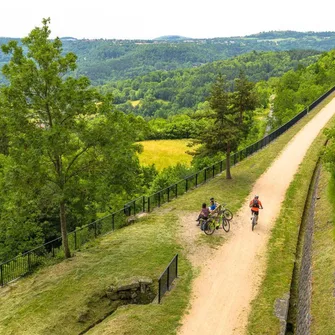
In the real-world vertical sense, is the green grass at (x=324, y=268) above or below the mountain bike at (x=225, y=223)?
above

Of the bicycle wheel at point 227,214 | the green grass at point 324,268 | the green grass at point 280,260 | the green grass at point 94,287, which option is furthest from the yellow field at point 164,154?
the green grass at point 324,268

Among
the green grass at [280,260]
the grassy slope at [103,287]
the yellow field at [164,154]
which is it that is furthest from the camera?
the yellow field at [164,154]

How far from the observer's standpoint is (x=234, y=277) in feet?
48.9

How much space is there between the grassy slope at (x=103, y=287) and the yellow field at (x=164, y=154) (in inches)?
1510

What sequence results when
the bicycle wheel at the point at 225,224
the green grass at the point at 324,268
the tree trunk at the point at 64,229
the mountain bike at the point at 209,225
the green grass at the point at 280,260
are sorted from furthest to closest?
1. the bicycle wheel at the point at 225,224
2. the mountain bike at the point at 209,225
3. the tree trunk at the point at 64,229
4. the green grass at the point at 280,260
5. the green grass at the point at 324,268

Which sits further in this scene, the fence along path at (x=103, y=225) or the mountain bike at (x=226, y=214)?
the mountain bike at (x=226, y=214)

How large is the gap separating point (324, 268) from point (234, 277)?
3.34 meters

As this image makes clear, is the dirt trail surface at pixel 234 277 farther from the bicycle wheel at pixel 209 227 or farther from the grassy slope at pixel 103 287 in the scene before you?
the bicycle wheel at pixel 209 227

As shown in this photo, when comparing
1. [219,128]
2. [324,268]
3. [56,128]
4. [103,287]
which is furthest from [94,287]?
[219,128]

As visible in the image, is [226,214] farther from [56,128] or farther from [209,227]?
[56,128]

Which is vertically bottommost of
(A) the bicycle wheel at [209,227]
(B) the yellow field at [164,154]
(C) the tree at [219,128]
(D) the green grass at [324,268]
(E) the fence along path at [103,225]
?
(B) the yellow field at [164,154]

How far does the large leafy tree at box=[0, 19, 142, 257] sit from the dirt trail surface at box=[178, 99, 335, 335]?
5805 millimetres

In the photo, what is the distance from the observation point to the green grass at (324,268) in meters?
11.0

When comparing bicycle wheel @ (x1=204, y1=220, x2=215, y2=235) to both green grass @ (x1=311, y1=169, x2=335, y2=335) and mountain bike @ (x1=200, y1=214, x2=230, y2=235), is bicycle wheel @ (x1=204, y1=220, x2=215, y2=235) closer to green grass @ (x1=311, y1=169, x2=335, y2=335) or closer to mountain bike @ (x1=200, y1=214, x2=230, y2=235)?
mountain bike @ (x1=200, y1=214, x2=230, y2=235)
